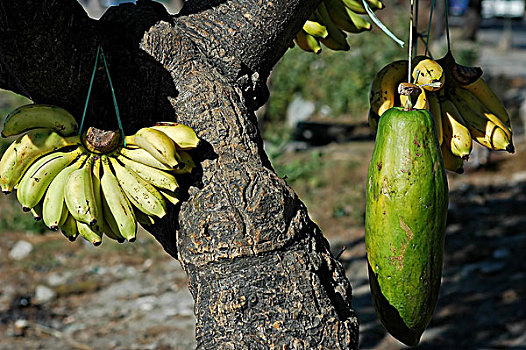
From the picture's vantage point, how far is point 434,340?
4375 mm

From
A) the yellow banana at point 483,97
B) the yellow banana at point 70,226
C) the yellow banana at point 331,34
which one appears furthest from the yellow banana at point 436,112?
the yellow banana at point 70,226

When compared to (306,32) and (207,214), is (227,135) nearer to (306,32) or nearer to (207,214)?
(207,214)

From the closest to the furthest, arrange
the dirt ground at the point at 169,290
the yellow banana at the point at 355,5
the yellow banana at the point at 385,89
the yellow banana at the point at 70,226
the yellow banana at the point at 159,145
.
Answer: the yellow banana at the point at 159,145 → the yellow banana at the point at 70,226 → the yellow banana at the point at 385,89 → the yellow banana at the point at 355,5 → the dirt ground at the point at 169,290

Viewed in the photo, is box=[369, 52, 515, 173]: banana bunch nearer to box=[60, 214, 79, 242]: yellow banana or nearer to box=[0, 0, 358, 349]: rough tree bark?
box=[0, 0, 358, 349]: rough tree bark

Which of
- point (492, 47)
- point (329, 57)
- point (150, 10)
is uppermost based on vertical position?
point (150, 10)

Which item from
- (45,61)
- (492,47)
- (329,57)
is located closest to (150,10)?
(45,61)

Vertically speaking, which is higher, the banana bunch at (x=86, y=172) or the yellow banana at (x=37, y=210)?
the banana bunch at (x=86, y=172)

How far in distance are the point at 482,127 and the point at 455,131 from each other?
0.08 meters

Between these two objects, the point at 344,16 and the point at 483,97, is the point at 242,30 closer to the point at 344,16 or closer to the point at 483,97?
the point at 344,16

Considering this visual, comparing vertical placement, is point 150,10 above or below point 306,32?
above

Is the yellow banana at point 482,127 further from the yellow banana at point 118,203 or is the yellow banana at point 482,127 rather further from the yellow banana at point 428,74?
the yellow banana at point 118,203

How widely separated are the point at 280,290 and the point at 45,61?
23.4 inches

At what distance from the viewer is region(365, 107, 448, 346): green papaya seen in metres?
1.31

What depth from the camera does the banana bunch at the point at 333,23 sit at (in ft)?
5.82
